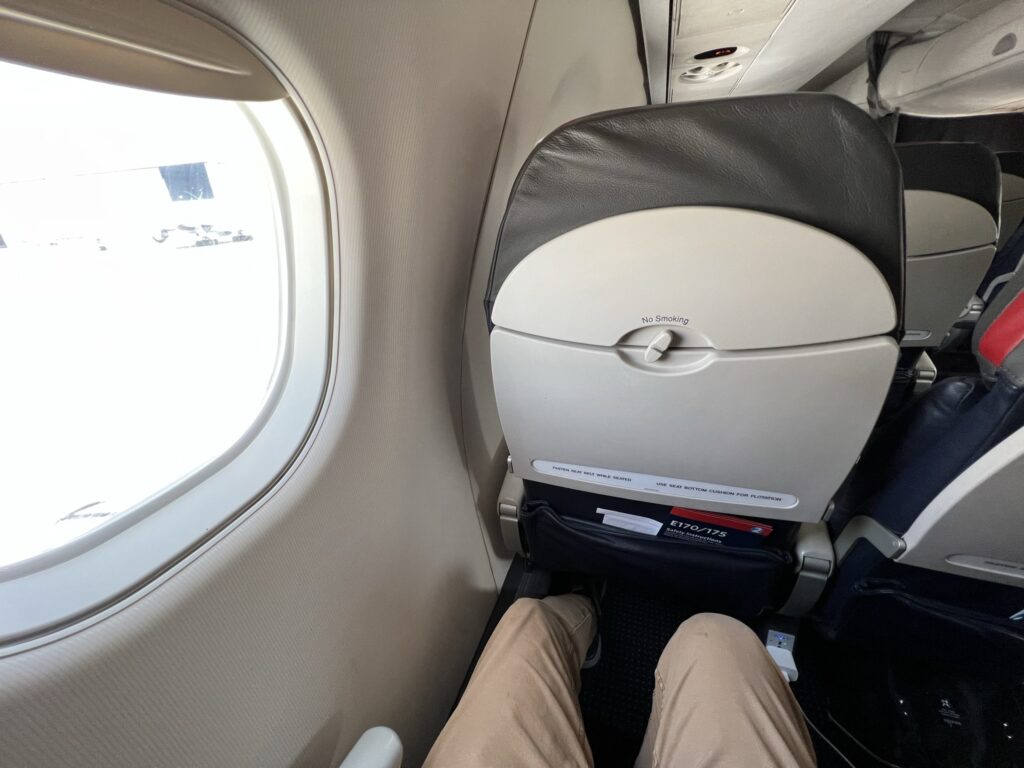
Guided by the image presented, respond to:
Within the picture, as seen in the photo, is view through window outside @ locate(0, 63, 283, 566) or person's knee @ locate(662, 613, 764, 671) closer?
view through window outside @ locate(0, 63, 283, 566)

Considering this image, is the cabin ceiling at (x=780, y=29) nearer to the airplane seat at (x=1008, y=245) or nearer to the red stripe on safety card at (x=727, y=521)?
the airplane seat at (x=1008, y=245)

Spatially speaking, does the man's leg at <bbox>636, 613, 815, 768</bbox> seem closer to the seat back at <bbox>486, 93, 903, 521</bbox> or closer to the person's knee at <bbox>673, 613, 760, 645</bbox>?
the person's knee at <bbox>673, 613, 760, 645</bbox>

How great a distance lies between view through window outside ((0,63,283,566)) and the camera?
0.55 metres

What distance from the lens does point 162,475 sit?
651mm

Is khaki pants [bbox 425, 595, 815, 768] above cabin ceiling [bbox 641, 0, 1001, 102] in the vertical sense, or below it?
below

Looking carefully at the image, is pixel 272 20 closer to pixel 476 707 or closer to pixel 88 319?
pixel 88 319

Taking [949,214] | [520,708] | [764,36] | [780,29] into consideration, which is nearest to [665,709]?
[520,708]

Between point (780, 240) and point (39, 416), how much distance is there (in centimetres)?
109

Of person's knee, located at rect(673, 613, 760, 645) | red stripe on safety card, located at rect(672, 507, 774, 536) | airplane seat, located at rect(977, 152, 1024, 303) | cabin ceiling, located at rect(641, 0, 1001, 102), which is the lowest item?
person's knee, located at rect(673, 613, 760, 645)

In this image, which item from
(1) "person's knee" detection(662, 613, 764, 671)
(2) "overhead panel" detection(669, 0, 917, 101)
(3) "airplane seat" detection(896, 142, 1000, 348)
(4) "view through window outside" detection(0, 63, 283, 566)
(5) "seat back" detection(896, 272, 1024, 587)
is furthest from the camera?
(2) "overhead panel" detection(669, 0, 917, 101)

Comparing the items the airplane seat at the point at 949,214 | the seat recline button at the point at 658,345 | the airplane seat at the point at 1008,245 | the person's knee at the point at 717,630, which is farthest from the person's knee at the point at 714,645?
the airplane seat at the point at 1008,245

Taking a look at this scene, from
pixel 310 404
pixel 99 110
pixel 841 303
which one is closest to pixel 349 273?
pixel 310 404

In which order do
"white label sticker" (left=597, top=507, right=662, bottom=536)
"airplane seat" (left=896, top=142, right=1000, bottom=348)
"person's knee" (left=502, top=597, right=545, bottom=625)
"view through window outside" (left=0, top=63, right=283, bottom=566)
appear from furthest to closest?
"airplane seat" (left=896, top=142, right=1000, bottom=348) < "white label sticker" (left=597, top=507, right=662, bottom=536) < "person's knee" (left=502, top=597, right=545, bottom=625) < "view through window outside" (left=0, top=63, right=283, bottom=566)

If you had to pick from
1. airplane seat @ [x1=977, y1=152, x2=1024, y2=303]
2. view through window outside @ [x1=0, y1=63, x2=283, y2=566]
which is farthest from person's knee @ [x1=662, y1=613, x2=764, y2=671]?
airplane seat @ [x1=977, y1=152, x2=1024, y2=303]
